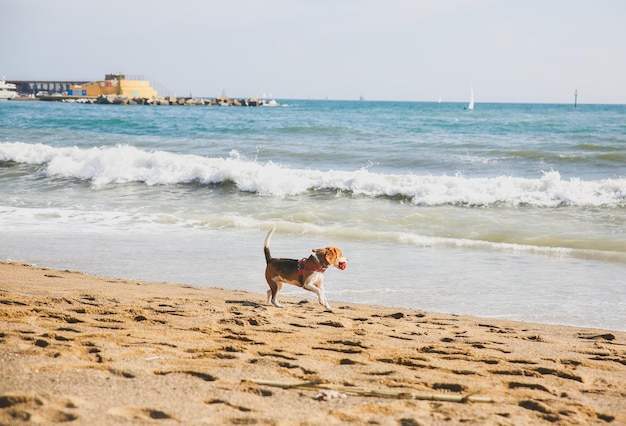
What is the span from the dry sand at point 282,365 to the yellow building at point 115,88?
9079 cm

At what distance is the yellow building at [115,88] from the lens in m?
91.7

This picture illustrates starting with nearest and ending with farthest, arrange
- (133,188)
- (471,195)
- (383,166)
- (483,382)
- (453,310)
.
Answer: (483,382), (453,310), (471,195), (133,188), (383,166)

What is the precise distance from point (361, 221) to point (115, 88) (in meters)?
86.4

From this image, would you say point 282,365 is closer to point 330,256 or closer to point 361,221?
point 330,256

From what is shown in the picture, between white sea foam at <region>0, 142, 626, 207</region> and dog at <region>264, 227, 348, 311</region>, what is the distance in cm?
793

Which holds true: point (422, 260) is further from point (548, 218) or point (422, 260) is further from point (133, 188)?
point (133, 188)

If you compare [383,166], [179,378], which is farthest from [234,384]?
[383,166]

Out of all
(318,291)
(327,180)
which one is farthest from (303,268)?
(327,180)

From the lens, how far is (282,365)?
393 cm

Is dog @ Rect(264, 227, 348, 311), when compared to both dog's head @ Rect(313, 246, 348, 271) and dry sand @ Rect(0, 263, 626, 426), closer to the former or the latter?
dog's head @ Rect(313, 246, 348, 271)

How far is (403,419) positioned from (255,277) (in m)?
4.68

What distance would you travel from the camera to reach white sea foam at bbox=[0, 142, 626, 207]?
13602 millimetres

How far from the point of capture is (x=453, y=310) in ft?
21.1

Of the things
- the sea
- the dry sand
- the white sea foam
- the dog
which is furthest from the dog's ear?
the white sea foam
